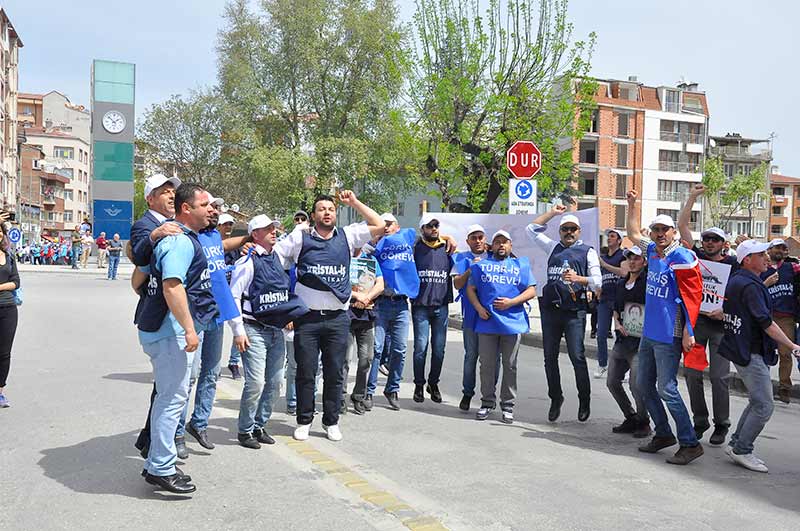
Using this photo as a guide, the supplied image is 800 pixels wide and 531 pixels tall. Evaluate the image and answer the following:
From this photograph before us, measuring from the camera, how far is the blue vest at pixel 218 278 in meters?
5.90

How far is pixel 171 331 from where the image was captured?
15.8 ft

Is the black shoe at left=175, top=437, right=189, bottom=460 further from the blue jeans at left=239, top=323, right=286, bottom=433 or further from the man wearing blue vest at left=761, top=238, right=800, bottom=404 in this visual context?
the man wearing blue vest at left=761, top=238, right=800, bottom=404

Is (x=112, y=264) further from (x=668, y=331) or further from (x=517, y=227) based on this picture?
(x=668, y=331)

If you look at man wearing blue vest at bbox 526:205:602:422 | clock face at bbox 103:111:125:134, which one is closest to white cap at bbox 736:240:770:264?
man wearing blue vest at bbox 526:205:602:422

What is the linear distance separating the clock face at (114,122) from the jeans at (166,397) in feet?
137

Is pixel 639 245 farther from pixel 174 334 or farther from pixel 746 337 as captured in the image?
pixel 174 334

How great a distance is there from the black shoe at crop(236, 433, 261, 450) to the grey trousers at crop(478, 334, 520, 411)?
8.06 ft

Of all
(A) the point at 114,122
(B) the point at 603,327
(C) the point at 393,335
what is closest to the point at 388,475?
(C) the point at 393,335

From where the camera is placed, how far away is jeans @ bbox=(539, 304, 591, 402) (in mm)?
7605

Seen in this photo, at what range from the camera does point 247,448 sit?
6.19 metres

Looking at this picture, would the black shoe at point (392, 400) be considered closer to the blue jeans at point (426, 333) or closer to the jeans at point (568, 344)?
the blue jeans at point (426, 333)

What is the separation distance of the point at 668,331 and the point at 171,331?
12.6ft

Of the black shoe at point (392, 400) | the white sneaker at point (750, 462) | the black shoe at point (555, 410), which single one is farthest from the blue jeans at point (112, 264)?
the white sneaker at point (750, 462)

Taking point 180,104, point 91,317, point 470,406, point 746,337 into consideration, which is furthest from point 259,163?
point 746,337
